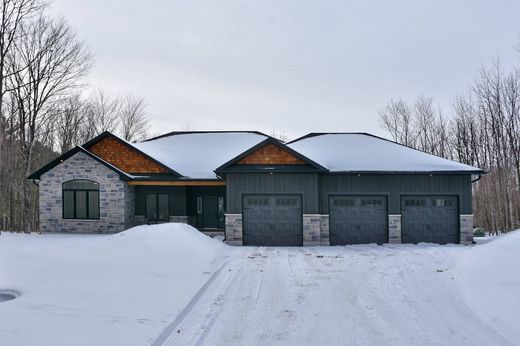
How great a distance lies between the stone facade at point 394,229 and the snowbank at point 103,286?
7616 mm

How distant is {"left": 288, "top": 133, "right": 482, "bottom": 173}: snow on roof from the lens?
625 inches

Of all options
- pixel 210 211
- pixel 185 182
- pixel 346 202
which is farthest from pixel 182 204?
pixel 346 202

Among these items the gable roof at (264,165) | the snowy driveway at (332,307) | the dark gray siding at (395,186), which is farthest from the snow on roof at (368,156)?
the snowy driveway at (332,307)

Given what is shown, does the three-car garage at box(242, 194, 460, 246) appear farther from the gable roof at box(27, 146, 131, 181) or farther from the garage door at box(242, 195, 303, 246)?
the gable roof at box(27, 146, 131, 181)

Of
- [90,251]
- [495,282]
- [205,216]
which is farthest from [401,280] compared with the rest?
[205,216]

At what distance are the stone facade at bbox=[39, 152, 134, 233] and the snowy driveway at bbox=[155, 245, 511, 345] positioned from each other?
8188 millimetres

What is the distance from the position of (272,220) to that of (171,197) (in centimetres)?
626

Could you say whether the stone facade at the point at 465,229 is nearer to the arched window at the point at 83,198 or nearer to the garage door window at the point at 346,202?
the garage door window at the point at 346,202

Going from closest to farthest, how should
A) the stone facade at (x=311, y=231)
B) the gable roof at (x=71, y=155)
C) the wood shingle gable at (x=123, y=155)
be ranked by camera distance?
the stone facade at (x=311, y=231) < the gable roof at (x=71, y=155) < the wood shingle gable at (x=123, y=155)

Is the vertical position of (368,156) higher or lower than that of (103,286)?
higher

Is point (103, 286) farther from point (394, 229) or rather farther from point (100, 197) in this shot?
point (394, 229)

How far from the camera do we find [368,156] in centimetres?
1723

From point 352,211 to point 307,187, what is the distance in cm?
236

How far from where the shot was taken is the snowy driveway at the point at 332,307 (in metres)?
5.59
